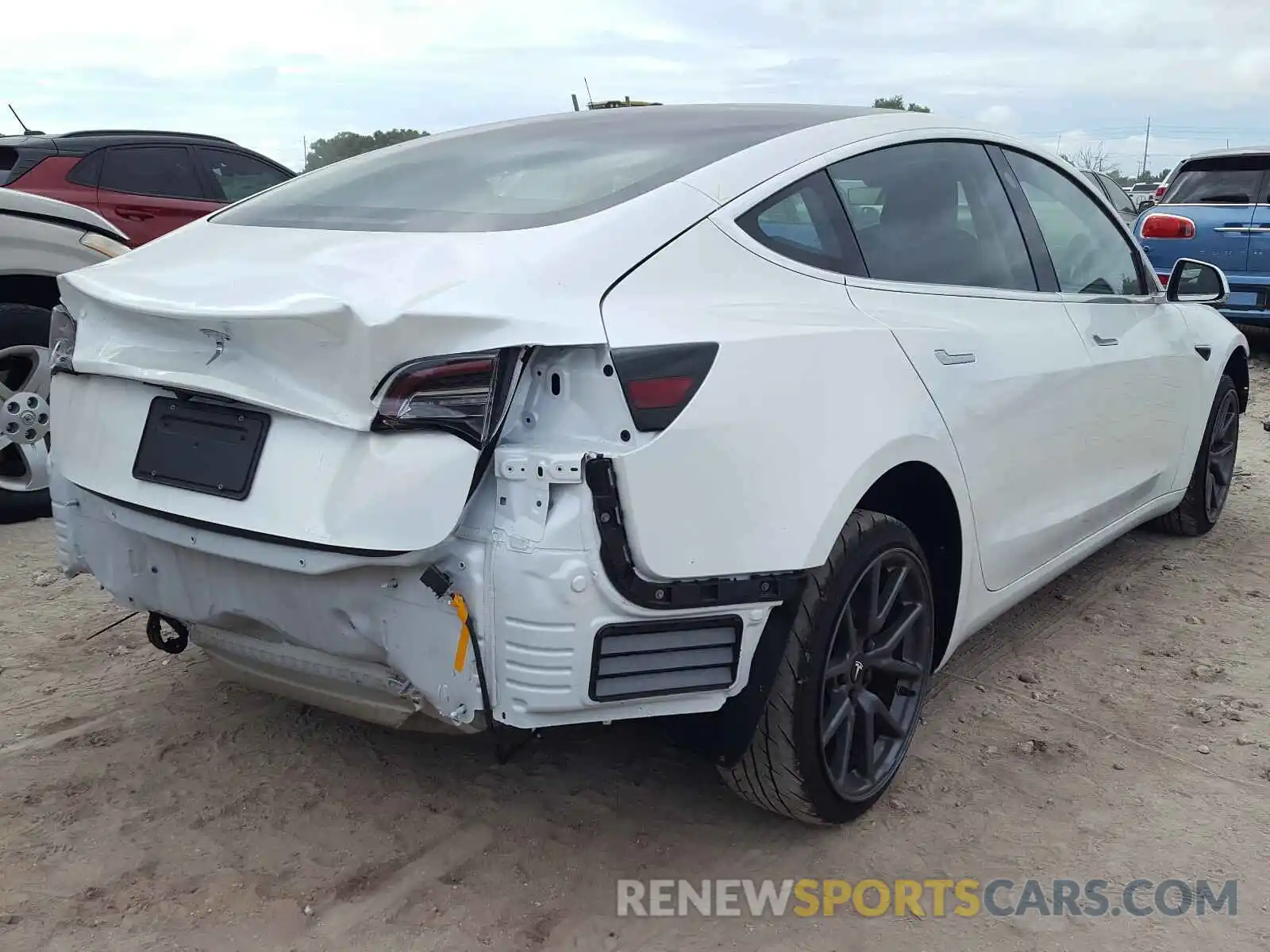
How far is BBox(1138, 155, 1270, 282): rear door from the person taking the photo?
8.98m

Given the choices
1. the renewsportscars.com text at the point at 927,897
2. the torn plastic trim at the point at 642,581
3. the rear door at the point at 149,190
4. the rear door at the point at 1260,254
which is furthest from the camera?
the rear door at the point at 1260,254

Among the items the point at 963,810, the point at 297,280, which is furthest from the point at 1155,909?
the point at 297,280

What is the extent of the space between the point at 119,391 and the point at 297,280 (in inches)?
21.0

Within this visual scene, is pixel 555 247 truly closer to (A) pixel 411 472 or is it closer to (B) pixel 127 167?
(A) pixel 411 472

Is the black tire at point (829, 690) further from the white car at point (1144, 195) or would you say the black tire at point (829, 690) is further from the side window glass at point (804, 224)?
the white car at point (1144, 195)

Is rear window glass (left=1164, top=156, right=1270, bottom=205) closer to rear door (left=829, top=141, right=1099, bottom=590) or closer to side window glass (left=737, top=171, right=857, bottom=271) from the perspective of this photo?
rear door (left=829, top=141, right=1099, bottom=590)

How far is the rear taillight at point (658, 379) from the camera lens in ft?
6.90

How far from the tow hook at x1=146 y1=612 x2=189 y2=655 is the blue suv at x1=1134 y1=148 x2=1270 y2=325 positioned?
25.5ft

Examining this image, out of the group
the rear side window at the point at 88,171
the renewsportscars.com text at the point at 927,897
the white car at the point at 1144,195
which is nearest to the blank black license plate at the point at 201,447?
the renewsportscars.com text at the point at 927,897

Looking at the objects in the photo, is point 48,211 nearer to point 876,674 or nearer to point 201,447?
point 201,447

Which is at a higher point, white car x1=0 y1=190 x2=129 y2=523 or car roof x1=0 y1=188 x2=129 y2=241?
car roof x1=0 y1=188 x2=129 y2=241

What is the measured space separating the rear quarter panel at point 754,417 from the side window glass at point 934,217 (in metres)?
0.32

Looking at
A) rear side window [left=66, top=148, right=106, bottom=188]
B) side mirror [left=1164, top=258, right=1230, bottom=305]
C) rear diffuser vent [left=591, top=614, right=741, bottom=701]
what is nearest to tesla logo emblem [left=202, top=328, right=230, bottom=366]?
rear diffuser vent [left=591, top=614, right=741, bottom=701]

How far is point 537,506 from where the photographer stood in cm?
207
